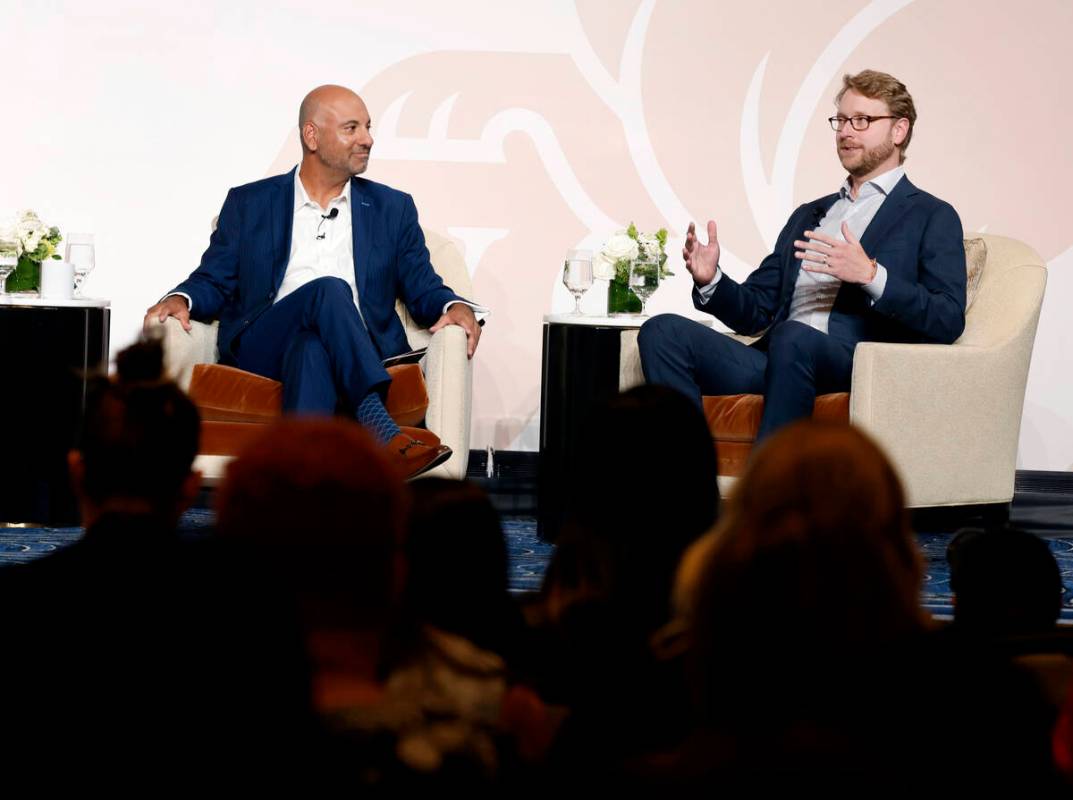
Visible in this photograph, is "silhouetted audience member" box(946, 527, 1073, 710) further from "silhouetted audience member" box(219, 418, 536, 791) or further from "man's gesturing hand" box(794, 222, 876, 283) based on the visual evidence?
"man's gesturing hand" box(794, 222, 876, 283)

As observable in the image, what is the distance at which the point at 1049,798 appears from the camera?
1.26m

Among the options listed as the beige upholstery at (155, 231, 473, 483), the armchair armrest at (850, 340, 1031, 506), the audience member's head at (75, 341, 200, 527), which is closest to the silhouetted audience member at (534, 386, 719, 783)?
the audience member's head at (75, 341, 200, 527)

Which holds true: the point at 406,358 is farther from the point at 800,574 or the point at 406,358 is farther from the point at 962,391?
the point at 800,574

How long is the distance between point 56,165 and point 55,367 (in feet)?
4.92

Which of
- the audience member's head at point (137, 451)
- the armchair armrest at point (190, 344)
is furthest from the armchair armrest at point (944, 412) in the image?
the audience member's head at point (137, 451)

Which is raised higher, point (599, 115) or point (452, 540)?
point (599, 115)

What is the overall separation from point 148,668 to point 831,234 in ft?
11.4

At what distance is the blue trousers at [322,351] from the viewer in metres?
3.80

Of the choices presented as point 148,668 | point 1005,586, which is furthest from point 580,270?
point 148,668

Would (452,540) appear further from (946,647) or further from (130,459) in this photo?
(946,647)

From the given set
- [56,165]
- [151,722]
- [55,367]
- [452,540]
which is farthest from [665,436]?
[56,165]

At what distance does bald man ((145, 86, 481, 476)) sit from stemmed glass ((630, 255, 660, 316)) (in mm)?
477

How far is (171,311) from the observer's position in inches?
161

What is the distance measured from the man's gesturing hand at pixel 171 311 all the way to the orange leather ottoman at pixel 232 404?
214mm
